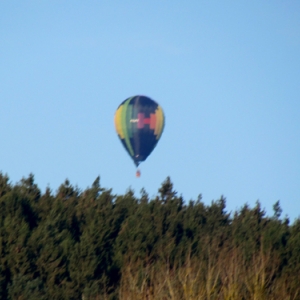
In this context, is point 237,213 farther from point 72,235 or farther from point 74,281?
point 74,281

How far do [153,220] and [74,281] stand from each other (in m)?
7.38

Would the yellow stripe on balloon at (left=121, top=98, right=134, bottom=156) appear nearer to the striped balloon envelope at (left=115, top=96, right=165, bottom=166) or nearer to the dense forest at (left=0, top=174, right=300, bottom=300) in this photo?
the striped balloon envelope at (left=115, top=96, right=165, bottom=166)

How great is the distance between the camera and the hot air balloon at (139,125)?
1686 inches

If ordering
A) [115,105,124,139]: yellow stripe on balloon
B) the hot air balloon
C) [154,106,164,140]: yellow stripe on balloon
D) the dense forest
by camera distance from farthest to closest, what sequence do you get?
[154,106,164,140]: yellow stripe on balloon → [115,105,124,139]: yellow stripe on balloon → the hot air balloon → the dense forest

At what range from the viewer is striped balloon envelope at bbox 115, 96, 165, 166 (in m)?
42.8

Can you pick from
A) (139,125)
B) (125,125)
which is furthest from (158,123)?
(125,125)

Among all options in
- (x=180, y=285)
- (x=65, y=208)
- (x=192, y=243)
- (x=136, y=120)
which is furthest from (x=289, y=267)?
(x=136, y=120)

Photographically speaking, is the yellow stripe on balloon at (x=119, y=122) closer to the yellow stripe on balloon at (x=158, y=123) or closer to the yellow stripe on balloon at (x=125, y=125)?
the yellow stripe on balloon at (x=125, y=125)

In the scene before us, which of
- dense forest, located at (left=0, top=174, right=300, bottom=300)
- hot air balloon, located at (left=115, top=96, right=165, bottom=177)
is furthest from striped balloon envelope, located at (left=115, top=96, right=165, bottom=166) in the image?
dense forest, located at (left=0, top=174, right=300, bottom=300)

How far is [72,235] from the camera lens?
33.0 metres

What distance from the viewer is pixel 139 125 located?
42812 millimetres

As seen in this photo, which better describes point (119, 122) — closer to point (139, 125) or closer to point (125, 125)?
point (125, 125)

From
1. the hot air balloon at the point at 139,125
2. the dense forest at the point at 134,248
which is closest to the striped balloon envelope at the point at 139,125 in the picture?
the hot air balloon at the point at 139,125

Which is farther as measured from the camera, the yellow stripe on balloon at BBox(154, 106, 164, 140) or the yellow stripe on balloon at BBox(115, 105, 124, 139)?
the yellow stripe on balloon at BBox(154, 106, 164, 140)
